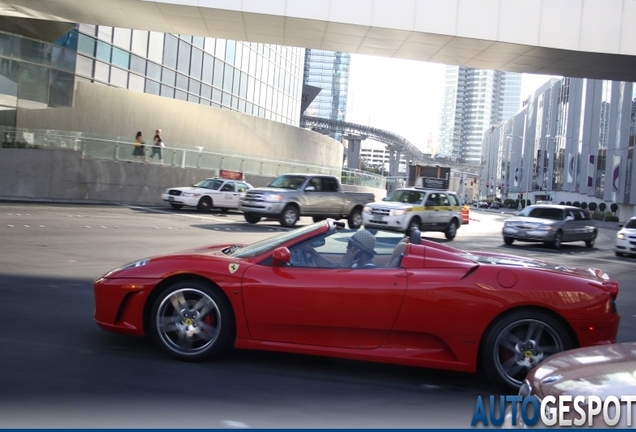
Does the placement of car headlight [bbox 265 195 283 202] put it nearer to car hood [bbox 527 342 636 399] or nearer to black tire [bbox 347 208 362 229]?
black tire [bbox 347 208 362 229]

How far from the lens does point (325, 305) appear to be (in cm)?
557

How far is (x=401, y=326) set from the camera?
18.1ft

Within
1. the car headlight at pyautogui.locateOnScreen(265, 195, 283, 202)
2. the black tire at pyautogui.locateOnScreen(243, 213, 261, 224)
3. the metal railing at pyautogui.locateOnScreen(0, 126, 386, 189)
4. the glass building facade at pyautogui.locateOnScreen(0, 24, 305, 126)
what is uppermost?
the glass building facade at pyautogui.locateOnScreen(0, 24, 305, 126)

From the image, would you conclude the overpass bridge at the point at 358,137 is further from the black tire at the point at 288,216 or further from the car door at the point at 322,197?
the black tire at the point at 288,216

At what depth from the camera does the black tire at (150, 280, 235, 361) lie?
5715mm

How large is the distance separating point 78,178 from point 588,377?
92.0 feet

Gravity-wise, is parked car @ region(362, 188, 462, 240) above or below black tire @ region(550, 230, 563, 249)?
above

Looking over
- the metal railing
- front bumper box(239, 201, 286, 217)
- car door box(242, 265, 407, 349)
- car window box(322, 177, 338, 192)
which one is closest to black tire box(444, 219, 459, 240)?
car window box(322, 177, 338, 192)

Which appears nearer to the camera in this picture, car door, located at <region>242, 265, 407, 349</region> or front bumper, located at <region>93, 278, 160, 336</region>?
car door, located at <region>242, 265, 407, 349</region>

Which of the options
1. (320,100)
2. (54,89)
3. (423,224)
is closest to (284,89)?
(54,89)

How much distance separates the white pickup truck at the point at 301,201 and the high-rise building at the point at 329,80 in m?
137

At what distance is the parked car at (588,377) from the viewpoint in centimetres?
313

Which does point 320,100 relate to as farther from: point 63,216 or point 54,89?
point 63,216

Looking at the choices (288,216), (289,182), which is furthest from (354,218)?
(288,216)
